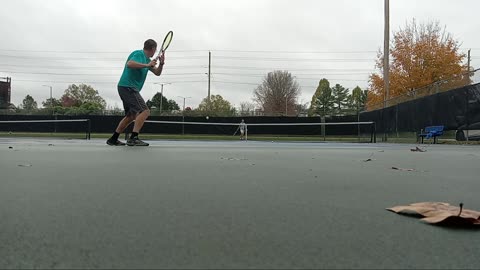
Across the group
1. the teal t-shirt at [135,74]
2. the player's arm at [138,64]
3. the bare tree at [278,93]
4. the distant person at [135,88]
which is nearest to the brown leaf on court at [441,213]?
the player's arm at [138,64]

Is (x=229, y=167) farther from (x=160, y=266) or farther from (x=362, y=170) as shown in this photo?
(x=160, y=266)

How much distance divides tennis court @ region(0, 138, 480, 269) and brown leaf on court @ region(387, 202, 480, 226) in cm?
7

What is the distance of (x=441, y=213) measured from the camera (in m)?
2.51

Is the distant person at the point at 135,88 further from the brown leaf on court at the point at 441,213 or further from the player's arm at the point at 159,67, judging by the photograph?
the brown leaf on court at the point at 441,213

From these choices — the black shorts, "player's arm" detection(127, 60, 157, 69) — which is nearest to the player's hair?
"player's arm" detection(127, 60, 157, 69)

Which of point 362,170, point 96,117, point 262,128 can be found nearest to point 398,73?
point 262,128

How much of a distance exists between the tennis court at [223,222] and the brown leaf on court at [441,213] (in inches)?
2.9

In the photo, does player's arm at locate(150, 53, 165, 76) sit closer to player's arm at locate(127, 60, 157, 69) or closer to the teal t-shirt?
the teal t-shirt

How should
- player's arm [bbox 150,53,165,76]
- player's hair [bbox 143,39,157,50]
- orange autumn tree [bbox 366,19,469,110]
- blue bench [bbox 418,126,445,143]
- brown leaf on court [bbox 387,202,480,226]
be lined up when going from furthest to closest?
orange autumn tree [bbox 366,19,469,110]
blue bench [bbox 418,126,445,143]
player's arm [bbox 150,53,165,76]
player's hair [bbox 143,39,157,50]
brown leaf on court [bbox 387,202,480,226]

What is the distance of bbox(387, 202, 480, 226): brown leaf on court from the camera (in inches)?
92.6

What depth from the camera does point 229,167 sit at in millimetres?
5125

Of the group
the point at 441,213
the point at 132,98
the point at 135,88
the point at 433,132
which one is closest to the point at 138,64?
the point at 135,88

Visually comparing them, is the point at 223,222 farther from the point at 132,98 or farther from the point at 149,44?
the point at 149,44

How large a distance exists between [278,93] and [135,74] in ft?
230
